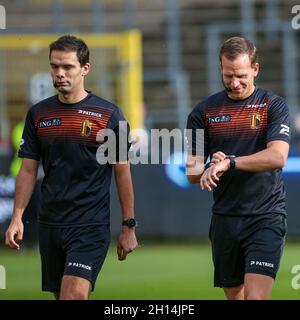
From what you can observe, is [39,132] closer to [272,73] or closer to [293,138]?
[293,138]

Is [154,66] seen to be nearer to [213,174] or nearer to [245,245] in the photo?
[245,245]

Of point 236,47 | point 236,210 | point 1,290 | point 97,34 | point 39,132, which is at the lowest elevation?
point 1,290

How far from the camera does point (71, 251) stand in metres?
7.45

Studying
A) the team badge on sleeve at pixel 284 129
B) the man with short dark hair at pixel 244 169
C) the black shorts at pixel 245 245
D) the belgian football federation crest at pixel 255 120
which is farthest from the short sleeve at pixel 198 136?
the team badge on sleeve at pixel 284 129

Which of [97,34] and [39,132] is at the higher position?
[97,34]

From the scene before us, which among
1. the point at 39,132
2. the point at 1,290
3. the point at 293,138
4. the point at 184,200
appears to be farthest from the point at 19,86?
the point at 39,132

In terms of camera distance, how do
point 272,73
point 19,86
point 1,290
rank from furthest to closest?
point 272,73
point 19,86
point 1,290

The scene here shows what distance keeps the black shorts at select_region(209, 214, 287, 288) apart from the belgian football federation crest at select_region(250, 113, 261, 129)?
0.66 m

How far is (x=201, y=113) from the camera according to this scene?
309 inches

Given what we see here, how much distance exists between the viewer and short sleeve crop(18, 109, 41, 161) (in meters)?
7.75

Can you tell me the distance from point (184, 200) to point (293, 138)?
6.83ft

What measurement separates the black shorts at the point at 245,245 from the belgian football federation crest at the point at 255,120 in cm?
66

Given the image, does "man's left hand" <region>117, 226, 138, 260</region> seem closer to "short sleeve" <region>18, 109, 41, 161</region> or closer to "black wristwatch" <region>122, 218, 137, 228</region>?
"black wristwatch" <region>122, 218, 137, 228</region>

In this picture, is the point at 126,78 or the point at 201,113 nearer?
the point at 201,113
